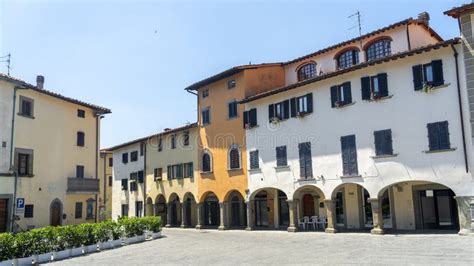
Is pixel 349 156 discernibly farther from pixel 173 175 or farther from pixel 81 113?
pixel 81 113

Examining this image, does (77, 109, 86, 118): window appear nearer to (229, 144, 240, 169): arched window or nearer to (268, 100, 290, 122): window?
(229, 144, 240, 169): arched window

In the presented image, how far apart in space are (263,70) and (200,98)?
7.00 metres

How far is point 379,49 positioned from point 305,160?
8559 mm

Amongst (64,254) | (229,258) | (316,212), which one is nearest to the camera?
(229,258)

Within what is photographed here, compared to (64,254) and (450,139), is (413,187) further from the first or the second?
(64,254)

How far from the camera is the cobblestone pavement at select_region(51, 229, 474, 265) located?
1652cm

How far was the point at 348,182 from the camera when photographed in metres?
26.6

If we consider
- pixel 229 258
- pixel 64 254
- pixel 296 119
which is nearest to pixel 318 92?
pixel 296 119

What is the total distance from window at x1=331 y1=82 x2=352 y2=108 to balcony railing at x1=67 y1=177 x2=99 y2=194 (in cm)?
1928

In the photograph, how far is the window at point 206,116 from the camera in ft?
124

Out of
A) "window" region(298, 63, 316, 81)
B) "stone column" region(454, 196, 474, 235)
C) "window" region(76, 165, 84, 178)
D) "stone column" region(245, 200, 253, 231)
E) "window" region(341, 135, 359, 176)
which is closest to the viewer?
"stone column" region(454, 196, 474, 235)

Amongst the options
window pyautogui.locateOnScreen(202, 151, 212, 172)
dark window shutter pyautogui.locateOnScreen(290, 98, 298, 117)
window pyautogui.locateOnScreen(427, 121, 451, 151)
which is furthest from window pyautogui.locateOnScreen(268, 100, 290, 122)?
window pyautogui.locateOnScreen(427, 121, 451, 151)

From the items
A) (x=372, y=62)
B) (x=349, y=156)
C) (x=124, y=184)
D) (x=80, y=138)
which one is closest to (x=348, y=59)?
(x=372, y=62)

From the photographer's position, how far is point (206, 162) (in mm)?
37844
